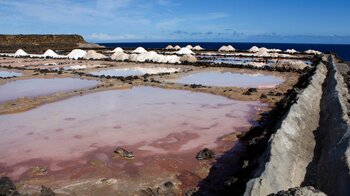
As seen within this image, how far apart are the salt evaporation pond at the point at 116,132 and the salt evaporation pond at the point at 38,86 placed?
2.76m

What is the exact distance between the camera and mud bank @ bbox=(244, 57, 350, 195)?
19.6ft

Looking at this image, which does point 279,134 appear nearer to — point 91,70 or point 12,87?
point 12,87

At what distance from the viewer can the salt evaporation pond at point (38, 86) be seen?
56.8ft

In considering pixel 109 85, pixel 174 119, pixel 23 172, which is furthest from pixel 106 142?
pixel 109 85

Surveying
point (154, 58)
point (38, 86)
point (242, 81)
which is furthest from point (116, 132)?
point (154, 58)

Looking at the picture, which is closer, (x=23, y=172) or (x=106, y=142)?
(x=23, y=172)

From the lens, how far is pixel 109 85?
65.0ft

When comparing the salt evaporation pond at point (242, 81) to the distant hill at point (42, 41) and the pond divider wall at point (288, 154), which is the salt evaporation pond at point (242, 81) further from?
the distant hill at point (42, 41)

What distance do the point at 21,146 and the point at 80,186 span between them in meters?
3.27

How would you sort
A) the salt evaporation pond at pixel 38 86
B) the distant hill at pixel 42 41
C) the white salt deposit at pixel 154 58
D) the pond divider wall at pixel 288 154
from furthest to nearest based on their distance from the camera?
the distant hill at pixel 42 41, the white salt deposit at pixel 154 58, the salt evaporation pond at pixel 38 86, the pond divider wall at pixel 288 154

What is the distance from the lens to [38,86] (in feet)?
66.2

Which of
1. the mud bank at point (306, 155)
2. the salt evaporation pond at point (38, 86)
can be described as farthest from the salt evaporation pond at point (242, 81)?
the mud bank at point (306, 155)

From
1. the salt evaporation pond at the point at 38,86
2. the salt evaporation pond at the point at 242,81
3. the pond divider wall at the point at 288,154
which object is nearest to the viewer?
the pond divider wall at the point at 288,154

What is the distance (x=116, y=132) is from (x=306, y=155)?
5334mm
